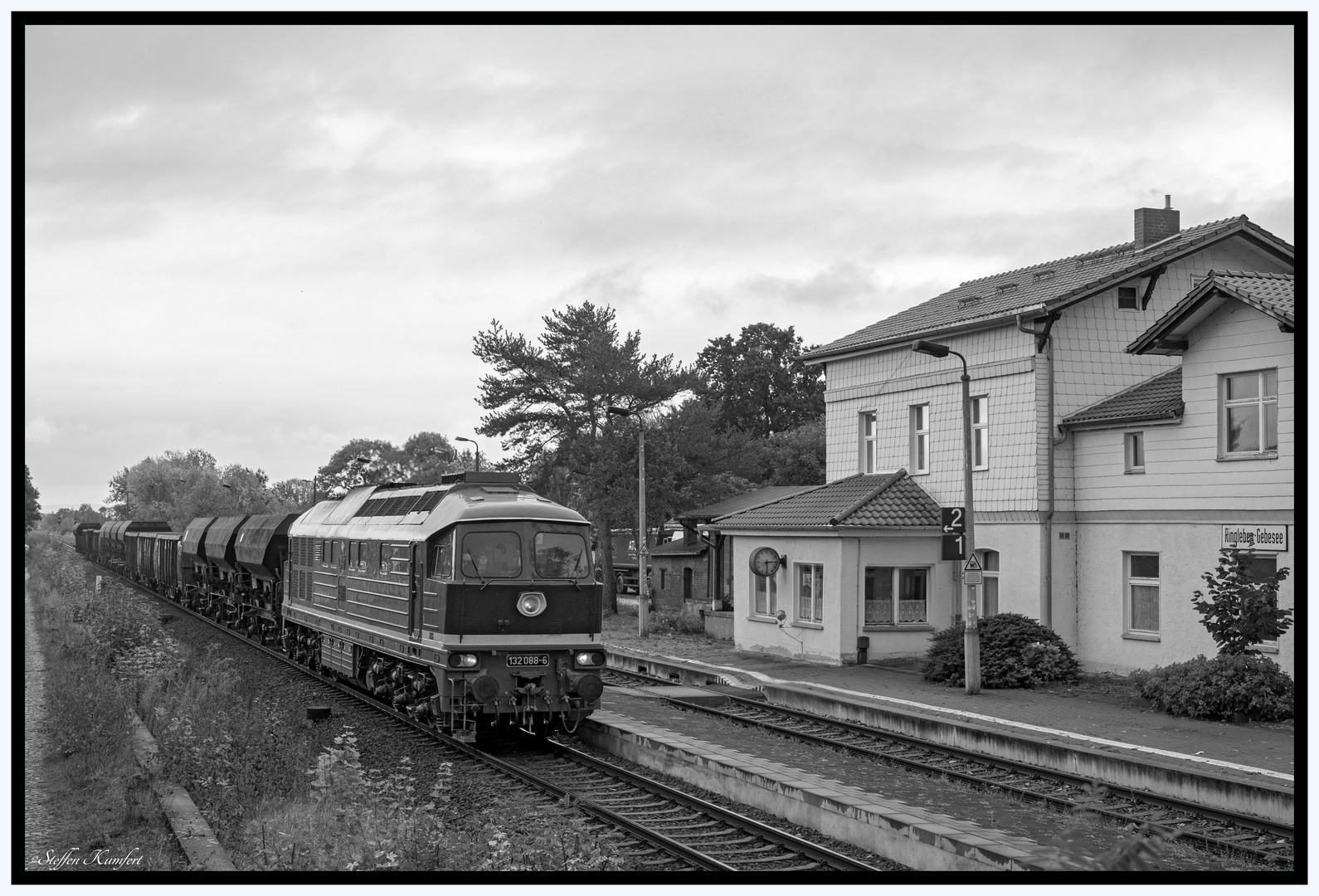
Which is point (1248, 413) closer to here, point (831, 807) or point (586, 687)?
point (586, 687)

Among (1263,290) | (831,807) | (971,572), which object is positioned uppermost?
(1263,290)

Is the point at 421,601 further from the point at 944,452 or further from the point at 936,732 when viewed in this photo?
the point at 944,452

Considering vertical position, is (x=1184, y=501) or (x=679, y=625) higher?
(x=1184, y=501)

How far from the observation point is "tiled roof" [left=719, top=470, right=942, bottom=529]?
24703 millimetres

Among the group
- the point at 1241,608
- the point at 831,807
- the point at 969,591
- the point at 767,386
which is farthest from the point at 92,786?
the point at 767,386

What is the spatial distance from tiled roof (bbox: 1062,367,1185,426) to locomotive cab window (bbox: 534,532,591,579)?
11.0 meters

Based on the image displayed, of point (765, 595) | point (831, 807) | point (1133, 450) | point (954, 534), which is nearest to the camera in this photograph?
point (831, 807)

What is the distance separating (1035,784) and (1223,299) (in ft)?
32.0

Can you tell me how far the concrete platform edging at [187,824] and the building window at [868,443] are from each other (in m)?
18.1

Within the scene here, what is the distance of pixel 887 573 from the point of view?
25156 mm

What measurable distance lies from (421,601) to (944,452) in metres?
13.4

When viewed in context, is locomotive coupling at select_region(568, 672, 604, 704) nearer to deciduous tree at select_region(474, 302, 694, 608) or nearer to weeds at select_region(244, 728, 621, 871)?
weeds at select_region(244, 728, 621, 871)

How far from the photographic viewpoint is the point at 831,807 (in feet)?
37.1

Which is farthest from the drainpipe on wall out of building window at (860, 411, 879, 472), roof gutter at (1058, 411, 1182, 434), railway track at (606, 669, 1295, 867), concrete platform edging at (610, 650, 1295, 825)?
railway track at (606, 669, 1295, 867)
